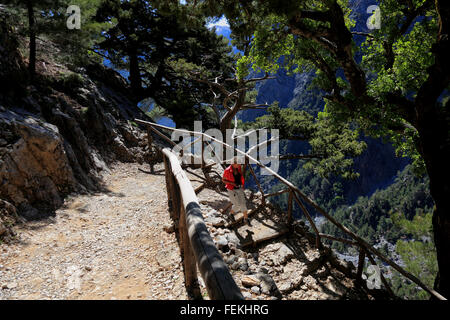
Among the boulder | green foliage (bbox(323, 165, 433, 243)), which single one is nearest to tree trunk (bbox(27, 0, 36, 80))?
the boulder

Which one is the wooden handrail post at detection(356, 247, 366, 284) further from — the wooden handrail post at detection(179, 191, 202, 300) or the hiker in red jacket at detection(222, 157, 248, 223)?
the wooden handrail post at detection(179, 191, 202, 300)

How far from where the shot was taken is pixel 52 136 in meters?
6.79

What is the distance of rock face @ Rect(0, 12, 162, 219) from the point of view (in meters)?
5.71

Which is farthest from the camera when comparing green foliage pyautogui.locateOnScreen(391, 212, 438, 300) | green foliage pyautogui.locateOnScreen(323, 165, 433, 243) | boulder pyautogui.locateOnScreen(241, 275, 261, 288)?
green foliage pyautogui.locateOnScreen(323, 165, 433, 243)

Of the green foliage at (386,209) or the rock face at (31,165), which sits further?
the green foliage at (386,209)

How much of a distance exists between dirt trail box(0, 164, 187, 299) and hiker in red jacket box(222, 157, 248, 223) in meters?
1.59

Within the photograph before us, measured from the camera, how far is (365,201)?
12519cm

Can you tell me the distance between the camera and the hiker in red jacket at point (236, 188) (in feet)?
18.2

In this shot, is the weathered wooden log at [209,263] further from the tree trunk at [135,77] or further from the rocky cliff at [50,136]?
the tree trunk at [135,77]

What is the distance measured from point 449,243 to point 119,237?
21.0ft

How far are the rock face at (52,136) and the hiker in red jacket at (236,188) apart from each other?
4.41 meters

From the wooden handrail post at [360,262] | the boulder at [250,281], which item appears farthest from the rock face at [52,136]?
the wooden handrail post at [360,262]

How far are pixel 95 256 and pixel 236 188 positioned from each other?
3.05 meters
